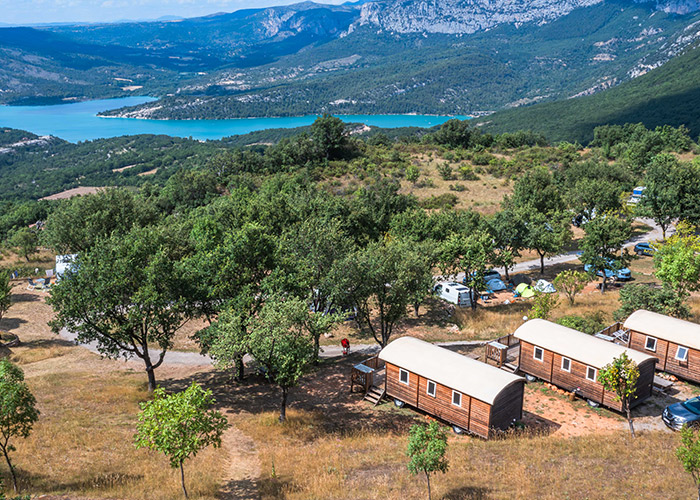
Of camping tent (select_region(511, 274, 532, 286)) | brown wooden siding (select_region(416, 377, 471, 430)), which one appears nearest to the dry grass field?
brown wooden siding (select_region(416, 377, 471, 430))

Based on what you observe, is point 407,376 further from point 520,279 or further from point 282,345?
point 520,279

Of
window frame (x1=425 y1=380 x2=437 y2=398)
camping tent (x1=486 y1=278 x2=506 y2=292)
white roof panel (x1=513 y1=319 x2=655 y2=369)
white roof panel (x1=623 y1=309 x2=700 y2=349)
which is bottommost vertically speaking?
camping tent (x1=486 y1=278 x2=506 y2=292)

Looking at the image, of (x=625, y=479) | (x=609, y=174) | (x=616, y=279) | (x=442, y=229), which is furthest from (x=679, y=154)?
(x=625, y=479)

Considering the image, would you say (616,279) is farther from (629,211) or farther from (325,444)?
(325,444)

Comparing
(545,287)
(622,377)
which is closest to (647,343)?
(622,377)

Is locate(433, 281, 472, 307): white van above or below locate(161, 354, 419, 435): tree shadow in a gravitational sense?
below

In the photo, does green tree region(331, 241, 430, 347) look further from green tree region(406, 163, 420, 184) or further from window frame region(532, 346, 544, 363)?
green tree region(406, 163, 420, 184)

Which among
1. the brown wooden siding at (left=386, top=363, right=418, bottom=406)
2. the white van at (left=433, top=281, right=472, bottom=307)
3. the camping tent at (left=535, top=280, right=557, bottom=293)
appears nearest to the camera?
the brown wooden siding at (left=386, top=363, right=418, bottom=406)

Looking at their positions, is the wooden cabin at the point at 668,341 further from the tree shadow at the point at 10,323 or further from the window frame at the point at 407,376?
the tree shadow at the point at 10,323
